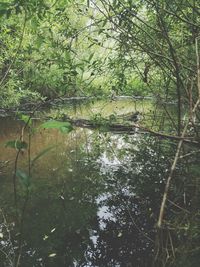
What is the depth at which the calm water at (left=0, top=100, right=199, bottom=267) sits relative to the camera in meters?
5.61

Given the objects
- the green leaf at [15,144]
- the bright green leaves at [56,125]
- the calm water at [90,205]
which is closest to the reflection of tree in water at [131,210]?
the calm water at [90,205]

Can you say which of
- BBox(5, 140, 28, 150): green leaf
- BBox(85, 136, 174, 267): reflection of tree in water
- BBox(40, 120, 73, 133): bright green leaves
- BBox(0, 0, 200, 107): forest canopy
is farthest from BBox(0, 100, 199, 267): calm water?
BBox(40, 120, 73, 133): bright green leaves

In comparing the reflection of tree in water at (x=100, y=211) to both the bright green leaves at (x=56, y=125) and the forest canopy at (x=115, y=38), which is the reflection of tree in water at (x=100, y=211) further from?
the bright green leaves at (x=56, y=125)

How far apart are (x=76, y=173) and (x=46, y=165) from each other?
1.17 m

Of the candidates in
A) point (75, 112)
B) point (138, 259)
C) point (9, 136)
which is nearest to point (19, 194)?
point (138, 259)

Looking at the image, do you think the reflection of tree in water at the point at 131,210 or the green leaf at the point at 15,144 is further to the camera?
the reflection of tree in water at the point at 131,210

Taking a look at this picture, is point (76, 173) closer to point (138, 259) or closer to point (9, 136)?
point (138, 259)

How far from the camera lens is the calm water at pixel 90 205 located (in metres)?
5.61

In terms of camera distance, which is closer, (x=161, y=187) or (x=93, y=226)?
(x=93, y=226)

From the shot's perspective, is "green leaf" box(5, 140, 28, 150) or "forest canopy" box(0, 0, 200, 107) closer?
"green leaf" box(5, 140, 28, 150)

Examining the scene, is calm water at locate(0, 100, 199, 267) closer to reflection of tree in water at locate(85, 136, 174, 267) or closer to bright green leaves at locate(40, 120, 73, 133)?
reflection of tree in water at locate(85, 136, 174, 267)

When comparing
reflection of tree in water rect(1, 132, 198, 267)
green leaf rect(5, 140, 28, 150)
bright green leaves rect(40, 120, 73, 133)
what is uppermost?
bright green leaves rect(40, 120, 73, 133)

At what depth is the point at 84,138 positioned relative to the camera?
14.2m

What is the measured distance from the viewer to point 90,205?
24.7 ft
